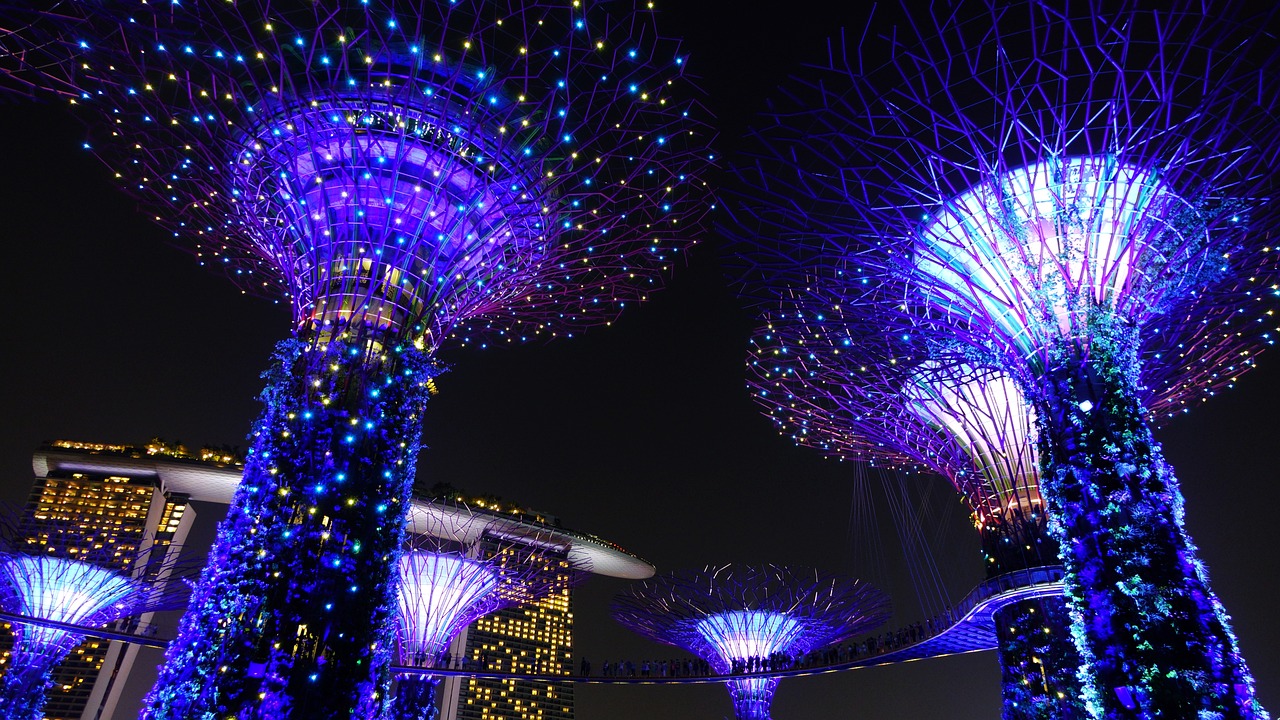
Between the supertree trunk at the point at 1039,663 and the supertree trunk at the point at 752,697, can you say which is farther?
the supertree trunk at the point at 752,697

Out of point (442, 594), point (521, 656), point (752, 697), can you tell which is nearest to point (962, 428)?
point (752, 697)

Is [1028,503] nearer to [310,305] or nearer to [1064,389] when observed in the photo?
[1064,389]

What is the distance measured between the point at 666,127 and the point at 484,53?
3.32 metres

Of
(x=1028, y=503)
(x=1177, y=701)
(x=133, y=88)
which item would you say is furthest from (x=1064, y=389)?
(x=133, y=88)

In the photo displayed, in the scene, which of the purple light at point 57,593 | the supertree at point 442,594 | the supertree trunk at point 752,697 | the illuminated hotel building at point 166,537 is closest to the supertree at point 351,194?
the supertree at point 442,594

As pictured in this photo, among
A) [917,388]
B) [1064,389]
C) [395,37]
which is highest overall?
[395,37]

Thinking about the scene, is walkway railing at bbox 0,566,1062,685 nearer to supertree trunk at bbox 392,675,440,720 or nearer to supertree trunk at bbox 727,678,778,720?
supertree trunk at bbox 392,675,440,720

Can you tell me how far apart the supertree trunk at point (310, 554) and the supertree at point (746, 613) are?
60.2 ft

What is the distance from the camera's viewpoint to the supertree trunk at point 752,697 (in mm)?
25438

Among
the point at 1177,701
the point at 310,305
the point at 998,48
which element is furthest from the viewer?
the point at 310,305

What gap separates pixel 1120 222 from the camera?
11.1 meters

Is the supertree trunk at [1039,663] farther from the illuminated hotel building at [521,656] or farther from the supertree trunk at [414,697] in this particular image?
the illuminated hotel building at [521,656]

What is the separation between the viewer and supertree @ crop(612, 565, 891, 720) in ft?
88.2

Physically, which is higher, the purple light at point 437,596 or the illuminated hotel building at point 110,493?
the illuminated hotel building at point 110,493
